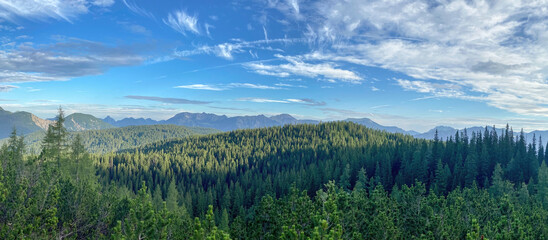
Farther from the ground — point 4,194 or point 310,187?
point 4,194

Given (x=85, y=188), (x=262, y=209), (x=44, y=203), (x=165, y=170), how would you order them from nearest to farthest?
(x=44, y=203) → (x=262, y=209) → (x=85, y=188) → (x=165, y=170)

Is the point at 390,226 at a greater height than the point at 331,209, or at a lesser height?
lesser

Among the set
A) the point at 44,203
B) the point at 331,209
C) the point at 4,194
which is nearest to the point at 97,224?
the point at 44,203

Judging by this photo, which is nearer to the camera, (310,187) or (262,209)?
(262,209)

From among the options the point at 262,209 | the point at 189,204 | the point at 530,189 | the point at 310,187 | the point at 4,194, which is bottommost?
the point at 189,204

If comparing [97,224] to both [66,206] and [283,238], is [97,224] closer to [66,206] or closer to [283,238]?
[66,206]

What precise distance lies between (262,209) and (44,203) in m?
19.5

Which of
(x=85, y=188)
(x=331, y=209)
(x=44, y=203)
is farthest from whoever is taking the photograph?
(x=85, y=188)

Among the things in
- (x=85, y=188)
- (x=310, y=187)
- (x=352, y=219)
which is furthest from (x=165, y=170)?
(x=352, y=219)

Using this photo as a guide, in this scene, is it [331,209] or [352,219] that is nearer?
[331,209]

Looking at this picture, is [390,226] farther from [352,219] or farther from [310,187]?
[310,187]

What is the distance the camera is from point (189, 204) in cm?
10931

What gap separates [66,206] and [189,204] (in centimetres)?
8269

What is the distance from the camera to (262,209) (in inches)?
1164
